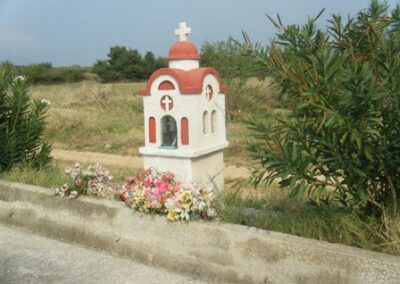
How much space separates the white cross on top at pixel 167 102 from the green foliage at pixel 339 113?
144cm

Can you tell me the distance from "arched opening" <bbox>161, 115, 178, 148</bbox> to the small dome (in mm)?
603

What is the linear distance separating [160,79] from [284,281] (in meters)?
2.29

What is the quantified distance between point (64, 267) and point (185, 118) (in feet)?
5.58

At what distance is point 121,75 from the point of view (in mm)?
54438

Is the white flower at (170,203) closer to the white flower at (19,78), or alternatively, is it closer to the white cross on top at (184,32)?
the white cross on top at (184,32)

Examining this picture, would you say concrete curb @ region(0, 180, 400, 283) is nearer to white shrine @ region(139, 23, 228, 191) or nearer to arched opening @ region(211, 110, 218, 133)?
white shrine @ region(139, 23, 228, 191)

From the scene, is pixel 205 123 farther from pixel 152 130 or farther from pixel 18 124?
pixel 18 124

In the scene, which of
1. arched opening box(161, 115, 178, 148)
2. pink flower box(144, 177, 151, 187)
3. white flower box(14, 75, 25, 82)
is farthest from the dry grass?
pink flower box(144, 177, 151, 187)

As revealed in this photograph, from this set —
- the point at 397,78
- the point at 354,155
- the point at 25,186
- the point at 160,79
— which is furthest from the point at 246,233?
the point at 25,186

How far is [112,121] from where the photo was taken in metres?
16.1

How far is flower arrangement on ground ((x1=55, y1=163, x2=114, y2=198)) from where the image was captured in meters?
5.00

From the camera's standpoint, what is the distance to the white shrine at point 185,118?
469cm

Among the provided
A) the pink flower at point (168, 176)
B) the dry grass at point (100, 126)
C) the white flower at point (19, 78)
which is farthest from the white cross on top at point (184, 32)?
the dry grass at point (100, 126)

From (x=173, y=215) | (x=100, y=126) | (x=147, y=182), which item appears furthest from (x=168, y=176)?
(x=100, y=126)
